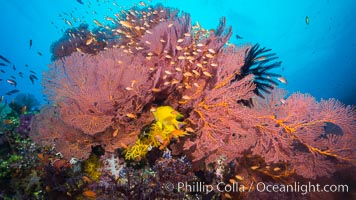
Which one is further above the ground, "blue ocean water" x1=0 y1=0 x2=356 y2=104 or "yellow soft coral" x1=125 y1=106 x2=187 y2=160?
"blue ocean water" x1=0 y1=0 x2=356 y2=104

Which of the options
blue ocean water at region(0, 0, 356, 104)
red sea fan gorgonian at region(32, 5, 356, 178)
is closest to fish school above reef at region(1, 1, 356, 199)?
red sea fan gorgonian at region(32, 5, 356, 178)

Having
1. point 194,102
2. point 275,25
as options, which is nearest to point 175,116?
point 194,102

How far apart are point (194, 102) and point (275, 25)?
6458 cm

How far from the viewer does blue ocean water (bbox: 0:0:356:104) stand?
48031mm

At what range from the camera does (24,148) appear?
530 cm

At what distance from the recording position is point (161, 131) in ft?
11.9

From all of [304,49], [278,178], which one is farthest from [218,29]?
[304,49]

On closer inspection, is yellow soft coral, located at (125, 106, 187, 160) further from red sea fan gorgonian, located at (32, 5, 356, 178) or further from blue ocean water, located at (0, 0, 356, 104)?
blue ocean water, located at (0, 0, 356, 104)

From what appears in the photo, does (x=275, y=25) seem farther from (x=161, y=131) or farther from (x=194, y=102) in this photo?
(x=161, y=131)

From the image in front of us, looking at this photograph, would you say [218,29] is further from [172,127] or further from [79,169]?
[79,169]

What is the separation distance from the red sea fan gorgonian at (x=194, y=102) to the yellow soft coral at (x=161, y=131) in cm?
21

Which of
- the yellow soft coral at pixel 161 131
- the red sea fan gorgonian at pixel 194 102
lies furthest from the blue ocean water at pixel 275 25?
the yellow soft coral at pixel 161 131

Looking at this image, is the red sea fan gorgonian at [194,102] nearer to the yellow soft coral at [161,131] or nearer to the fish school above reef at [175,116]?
the fish school above reef at [175,116]

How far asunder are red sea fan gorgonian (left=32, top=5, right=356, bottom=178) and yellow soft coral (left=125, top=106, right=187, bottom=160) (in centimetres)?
21
